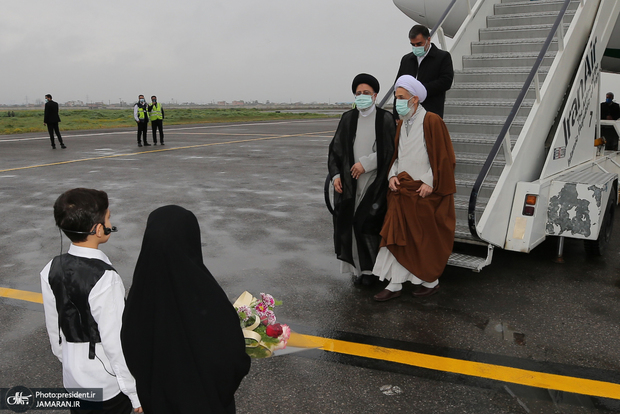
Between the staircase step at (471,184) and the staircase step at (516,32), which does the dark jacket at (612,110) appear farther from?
the staircase step at (471,184)

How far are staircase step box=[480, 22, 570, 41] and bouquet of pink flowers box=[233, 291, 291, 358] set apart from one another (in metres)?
6.47

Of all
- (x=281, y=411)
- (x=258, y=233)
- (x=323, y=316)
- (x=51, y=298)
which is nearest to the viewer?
(x=51, y=298)

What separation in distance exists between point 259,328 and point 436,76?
4.21 metres

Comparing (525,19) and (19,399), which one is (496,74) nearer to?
(525,19)

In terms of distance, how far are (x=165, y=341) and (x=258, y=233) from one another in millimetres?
5241

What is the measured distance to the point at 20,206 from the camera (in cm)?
855

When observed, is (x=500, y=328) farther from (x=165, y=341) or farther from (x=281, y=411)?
(x=165, y=341)

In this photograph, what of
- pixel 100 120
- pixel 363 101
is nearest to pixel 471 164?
pixel 363 101

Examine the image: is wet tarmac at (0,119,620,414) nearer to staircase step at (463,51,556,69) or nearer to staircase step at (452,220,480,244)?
staircase step at (452,220,480,244)

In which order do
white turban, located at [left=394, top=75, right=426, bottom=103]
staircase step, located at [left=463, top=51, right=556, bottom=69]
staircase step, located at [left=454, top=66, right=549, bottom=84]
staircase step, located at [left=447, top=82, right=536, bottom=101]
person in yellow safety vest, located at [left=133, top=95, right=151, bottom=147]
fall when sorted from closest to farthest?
white turban, located at [left=394, top=75, right=426, bottom=103] → staircase step, located at [left=447, top=82, right=536, bottom=101] → staircase step, located at [left=454, top=66, right=549, bottom=84] → staircase step, located at [left=463, top=51, right=556, bottom=69] → person in yellow safety vest, located at [left=133, top=95, right=151, bottom=147]

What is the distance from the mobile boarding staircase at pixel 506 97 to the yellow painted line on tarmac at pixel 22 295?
12.4 ft

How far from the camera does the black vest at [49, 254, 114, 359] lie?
2.07 meters

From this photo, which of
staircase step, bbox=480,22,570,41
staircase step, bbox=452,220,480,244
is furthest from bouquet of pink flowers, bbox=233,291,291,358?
staircase step, bbox=480,22,570,41

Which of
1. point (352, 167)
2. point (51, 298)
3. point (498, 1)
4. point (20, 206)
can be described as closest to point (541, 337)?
point (352, 167)
